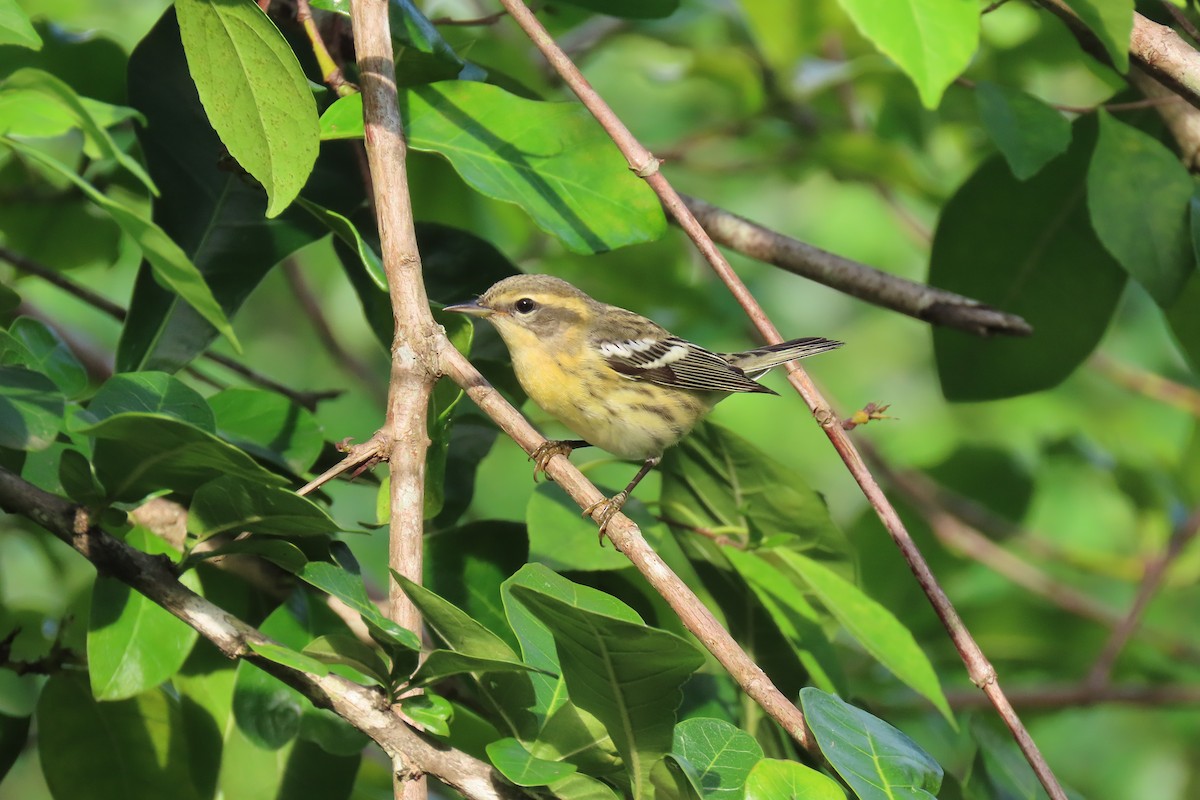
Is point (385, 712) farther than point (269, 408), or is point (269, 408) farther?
point (269, 408)

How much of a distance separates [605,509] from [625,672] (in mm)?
565

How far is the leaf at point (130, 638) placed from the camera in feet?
6.36

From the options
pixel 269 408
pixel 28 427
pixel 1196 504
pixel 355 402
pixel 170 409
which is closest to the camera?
pixel 28 427

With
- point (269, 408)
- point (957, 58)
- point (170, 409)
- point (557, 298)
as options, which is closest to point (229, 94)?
point (170, 409)

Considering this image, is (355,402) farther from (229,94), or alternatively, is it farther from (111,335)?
(229,94)

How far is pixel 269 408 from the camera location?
2.24m

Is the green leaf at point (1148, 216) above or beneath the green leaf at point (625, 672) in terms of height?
above

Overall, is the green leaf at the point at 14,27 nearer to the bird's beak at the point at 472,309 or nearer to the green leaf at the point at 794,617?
the bird's beak at the point at 472,309

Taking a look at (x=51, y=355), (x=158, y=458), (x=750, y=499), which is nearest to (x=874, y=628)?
(x=750, y=499)

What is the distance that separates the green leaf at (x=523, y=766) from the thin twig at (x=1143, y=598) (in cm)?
268

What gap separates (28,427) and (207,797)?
37.4 inches

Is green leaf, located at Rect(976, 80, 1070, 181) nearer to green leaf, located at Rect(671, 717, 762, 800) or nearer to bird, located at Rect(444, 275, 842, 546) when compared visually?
bird, located at Rect(444, 275, 842, 546)

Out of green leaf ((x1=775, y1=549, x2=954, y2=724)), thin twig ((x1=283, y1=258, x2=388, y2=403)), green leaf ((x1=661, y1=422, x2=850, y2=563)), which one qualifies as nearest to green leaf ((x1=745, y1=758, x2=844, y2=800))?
green leaf ((x1=775, y1=549, x2=954, y2=724))

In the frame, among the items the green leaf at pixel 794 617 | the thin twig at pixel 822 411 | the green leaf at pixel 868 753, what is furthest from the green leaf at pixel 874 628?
the green leaf at pixel 868 753
